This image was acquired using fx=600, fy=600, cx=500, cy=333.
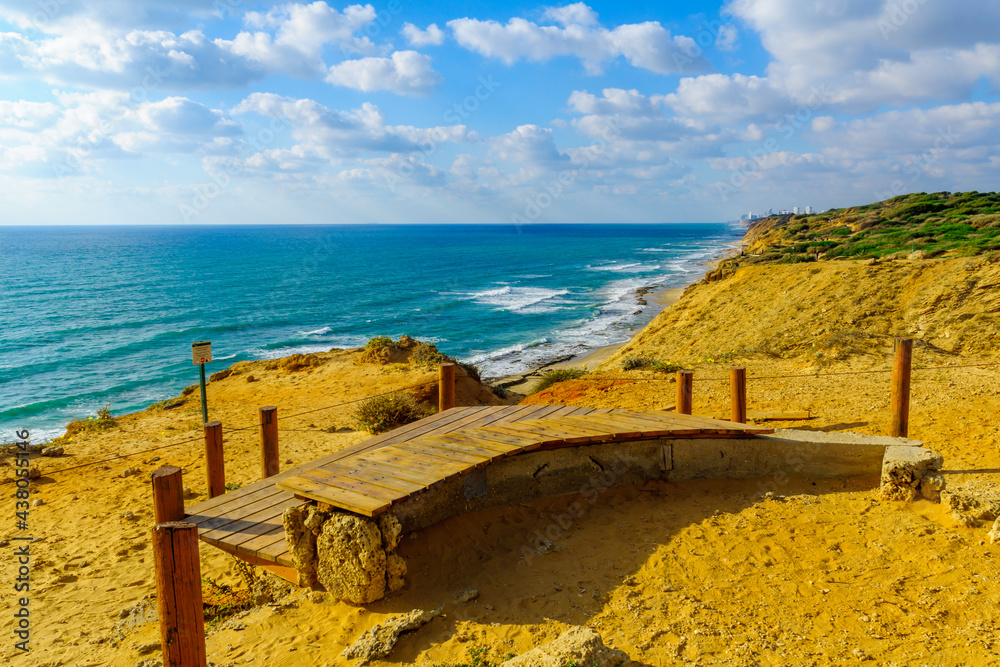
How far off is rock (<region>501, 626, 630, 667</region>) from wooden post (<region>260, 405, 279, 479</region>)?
480cm

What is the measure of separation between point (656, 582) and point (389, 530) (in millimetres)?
2263

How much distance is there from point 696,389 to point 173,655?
10.9m

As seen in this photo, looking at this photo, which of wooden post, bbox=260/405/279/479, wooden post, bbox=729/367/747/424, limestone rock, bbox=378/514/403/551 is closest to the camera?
limestone rock, bbox=378/514/403/551

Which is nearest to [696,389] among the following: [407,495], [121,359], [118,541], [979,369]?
[979,369]

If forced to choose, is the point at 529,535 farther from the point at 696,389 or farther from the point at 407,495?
the point at 696,389

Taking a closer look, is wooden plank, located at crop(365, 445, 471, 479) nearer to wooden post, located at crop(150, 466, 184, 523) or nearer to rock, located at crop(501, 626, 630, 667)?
wooden post, located at crop(150, 466, 184, 523)

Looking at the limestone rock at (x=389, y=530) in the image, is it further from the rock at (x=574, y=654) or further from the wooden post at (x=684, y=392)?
the wooden post at (x=684, y=392)

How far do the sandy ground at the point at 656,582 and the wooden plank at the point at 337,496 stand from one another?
87 centimetres

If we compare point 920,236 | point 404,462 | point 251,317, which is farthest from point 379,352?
point 920,236

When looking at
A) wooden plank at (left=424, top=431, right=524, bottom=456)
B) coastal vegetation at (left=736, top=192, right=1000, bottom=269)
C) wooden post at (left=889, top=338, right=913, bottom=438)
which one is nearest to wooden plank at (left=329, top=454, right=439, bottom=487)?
wooden plank at (left=424, top=431, right=524, bottom=456)

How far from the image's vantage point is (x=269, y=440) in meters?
7.62

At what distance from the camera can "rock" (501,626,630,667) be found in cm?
370

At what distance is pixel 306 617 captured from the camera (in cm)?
512

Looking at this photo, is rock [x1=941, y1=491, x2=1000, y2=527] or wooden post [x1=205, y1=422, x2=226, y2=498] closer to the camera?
rock [x1=941, y1=491, x2=1000, y2=527]
